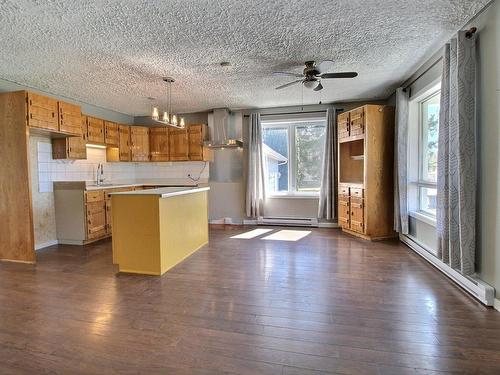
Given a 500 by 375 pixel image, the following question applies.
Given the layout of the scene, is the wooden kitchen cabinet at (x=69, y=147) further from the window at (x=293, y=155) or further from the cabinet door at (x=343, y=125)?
the cabinet door at (x=343, y=125)

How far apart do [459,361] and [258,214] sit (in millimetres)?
4421

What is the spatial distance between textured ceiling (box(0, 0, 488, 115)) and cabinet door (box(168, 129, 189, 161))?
5.40 feet

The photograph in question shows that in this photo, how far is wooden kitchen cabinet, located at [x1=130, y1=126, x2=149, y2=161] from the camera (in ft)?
19.7

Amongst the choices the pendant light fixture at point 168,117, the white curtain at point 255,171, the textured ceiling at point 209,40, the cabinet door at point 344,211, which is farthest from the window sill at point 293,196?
the pendant light fixture at point 168,117

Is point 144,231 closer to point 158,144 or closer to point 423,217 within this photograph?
point 158,144

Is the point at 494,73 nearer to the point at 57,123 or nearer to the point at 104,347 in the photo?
the point at 104,347

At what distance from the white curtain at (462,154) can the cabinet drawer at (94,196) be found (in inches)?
198

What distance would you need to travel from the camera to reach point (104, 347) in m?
1.83

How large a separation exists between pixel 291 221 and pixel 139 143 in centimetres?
377

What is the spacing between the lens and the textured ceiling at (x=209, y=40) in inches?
90.1

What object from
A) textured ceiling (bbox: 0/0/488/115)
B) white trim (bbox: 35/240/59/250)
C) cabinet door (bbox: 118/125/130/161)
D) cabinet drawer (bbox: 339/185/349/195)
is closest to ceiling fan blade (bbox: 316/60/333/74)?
textured ceiling (bbox: 0/0/488/115)

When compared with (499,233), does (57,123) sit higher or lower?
higher

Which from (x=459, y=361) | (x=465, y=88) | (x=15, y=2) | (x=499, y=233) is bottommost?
(x=459, y=361)

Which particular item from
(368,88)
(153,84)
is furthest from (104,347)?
(368,88)
